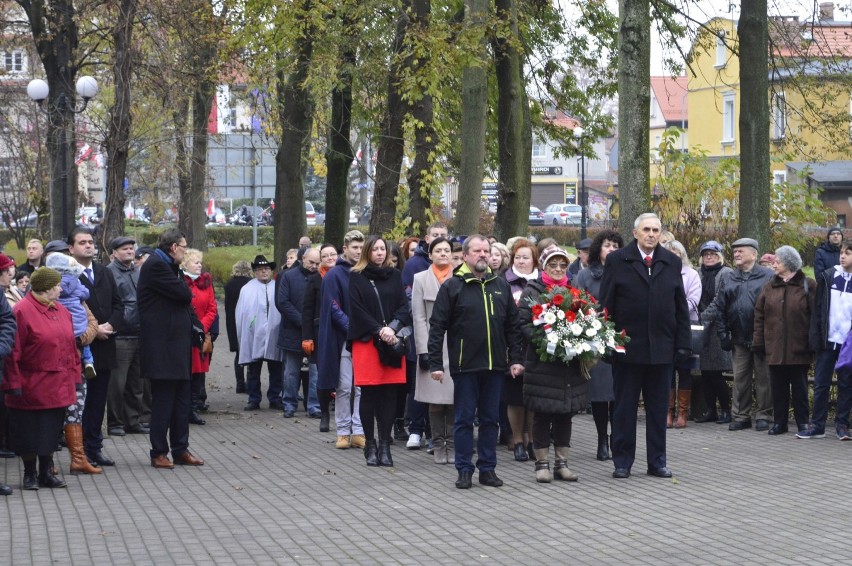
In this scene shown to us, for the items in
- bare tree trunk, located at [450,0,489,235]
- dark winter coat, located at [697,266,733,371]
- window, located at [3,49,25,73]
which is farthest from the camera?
window, located at [3,49,25,73]

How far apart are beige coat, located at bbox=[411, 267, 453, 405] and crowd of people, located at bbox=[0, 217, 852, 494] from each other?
1 centimetres

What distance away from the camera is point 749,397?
14.1m

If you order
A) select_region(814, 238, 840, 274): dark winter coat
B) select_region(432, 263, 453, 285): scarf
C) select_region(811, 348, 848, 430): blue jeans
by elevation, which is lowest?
select_region(811, 348, 848, 430): blue jeans

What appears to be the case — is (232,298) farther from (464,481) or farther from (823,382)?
(823,382)

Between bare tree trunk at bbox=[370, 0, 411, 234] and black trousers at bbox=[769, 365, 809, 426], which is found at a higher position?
bare tree trunk at bbox=[370, 0, 411, 234]

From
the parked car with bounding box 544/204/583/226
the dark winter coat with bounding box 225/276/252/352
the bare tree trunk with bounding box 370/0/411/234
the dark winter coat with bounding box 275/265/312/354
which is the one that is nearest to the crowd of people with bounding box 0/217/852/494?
the dark winter coat with bounding box 275/265/312/354

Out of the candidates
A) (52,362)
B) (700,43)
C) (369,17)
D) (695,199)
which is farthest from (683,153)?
(52,362)

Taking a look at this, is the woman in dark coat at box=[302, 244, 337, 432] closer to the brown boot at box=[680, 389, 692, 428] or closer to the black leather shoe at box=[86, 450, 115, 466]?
the black leather shoe at box=[86, 450, 115, 466]

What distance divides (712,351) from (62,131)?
1353cm

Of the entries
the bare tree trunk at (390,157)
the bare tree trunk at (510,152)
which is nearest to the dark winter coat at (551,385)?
the bare tree trunk at (510,152)

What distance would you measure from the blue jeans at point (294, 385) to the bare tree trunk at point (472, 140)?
147 inches

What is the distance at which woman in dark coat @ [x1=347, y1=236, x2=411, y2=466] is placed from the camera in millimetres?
11656

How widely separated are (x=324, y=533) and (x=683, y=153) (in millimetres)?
17815

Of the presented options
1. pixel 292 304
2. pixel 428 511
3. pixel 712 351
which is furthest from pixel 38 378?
pixel 712 351
